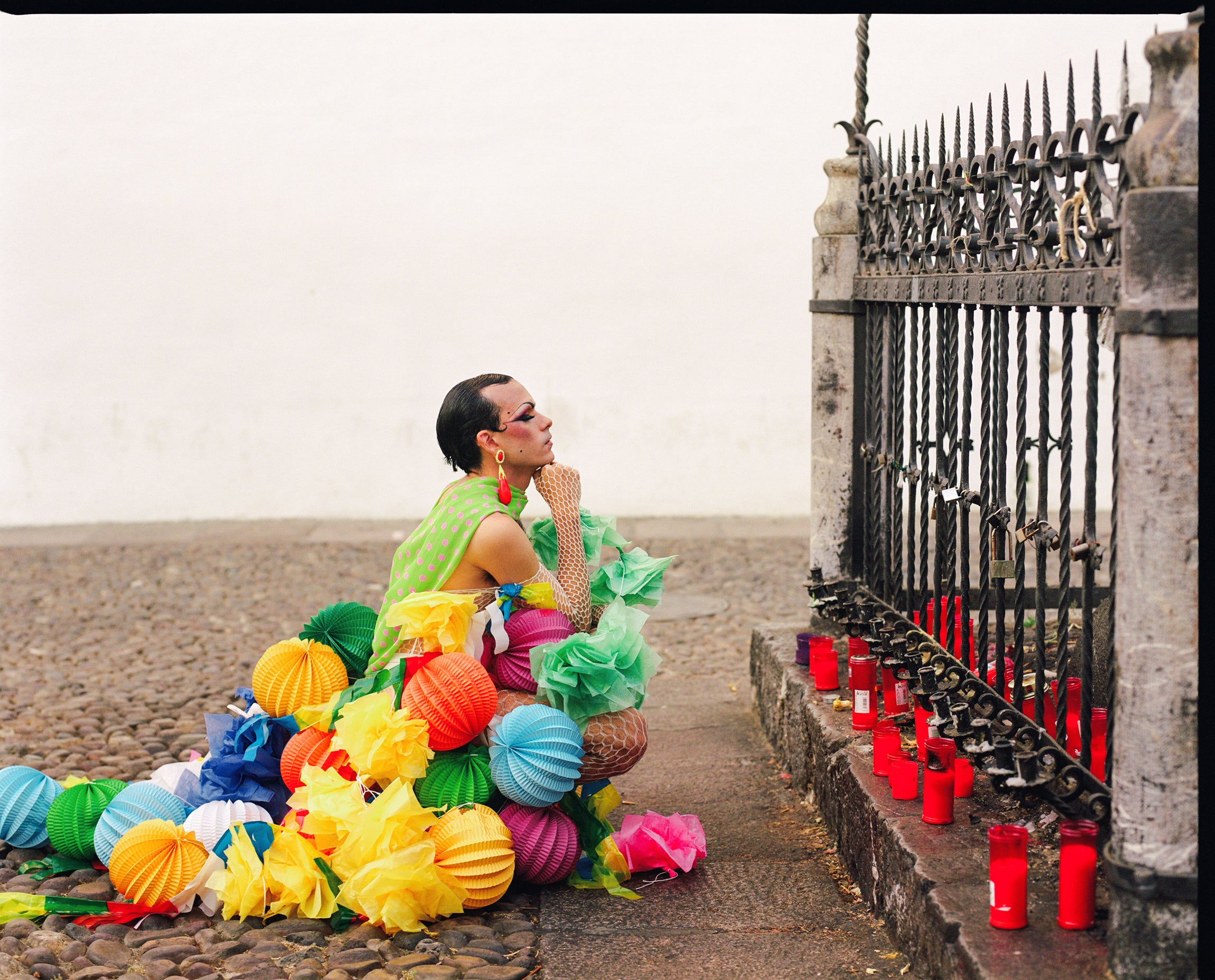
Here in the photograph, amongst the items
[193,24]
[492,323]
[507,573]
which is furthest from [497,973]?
[193,24]

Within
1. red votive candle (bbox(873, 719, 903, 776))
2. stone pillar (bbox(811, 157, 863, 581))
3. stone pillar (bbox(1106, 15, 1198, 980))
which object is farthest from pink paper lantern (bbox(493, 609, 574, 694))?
stone pillar (bbox(1106, 15, 1198, 980))

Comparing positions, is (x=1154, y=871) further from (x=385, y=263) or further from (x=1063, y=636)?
(x=385, y=263)

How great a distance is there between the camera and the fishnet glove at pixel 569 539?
3.53m

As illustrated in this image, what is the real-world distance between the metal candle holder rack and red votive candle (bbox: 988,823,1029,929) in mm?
286

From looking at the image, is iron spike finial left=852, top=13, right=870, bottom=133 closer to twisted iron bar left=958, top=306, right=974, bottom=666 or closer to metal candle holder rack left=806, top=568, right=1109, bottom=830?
twisted iron bar left=958, top=306, right=974, bottom=666

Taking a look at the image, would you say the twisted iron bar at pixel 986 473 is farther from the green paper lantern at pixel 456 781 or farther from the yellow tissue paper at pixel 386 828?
the yellow tissue paper at pixel 386 828

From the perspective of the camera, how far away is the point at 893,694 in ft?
12.4

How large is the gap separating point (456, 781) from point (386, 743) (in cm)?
24

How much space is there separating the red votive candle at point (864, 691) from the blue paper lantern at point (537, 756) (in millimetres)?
965

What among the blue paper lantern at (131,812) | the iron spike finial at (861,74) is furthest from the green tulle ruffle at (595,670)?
the iron spike finial at (861,74)

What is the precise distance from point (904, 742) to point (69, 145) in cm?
879

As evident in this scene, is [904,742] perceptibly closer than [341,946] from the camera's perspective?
No

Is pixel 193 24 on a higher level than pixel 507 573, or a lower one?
higher
